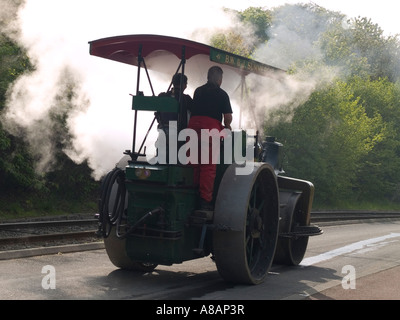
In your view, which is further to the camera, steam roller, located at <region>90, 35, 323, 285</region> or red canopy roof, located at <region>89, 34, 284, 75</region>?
red canopy roof, located at <region>89, 34, 284, 75</region>

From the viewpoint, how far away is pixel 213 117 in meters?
6.81

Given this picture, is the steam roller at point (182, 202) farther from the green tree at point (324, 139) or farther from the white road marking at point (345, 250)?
the green tree at point (324, 139)

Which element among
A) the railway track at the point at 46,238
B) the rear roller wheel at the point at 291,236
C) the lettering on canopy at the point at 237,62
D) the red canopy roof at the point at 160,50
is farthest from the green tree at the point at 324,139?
the red canopy roof at the point at 160,50

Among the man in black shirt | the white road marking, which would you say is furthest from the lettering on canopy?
the white road marking

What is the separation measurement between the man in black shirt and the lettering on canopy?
323 millimetres

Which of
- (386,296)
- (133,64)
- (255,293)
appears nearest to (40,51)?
(133,64)

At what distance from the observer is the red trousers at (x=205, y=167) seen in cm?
670

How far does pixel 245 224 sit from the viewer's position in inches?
259

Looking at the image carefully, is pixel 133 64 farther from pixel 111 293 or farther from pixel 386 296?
pixel 386 296

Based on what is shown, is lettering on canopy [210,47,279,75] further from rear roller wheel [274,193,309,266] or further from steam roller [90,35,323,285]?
rear roller wheel [274,193,309,266]

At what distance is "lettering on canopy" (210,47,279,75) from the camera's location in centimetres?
666

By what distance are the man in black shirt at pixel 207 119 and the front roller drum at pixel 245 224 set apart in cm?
15

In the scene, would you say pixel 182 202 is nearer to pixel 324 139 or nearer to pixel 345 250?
pixel 345 250

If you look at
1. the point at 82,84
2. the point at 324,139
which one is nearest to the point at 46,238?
the point at 82,84
